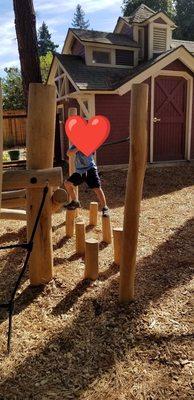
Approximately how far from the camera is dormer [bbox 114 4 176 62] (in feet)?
39.8

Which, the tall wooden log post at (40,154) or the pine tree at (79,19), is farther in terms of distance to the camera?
the pine tree at (79,19)

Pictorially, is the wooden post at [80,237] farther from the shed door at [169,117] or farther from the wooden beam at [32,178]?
the shed door at [169,117]

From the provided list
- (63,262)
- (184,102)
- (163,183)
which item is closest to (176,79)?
(184,102)

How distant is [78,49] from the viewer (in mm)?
12727

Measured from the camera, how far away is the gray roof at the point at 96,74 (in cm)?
1043

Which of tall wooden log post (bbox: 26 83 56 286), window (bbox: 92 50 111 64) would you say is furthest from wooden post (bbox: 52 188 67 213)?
window (bbox: 92 50 111 64)

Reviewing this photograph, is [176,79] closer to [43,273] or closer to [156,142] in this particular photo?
[156,142]

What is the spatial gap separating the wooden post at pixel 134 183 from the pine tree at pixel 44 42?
2211 inches

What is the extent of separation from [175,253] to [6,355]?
2.55 m

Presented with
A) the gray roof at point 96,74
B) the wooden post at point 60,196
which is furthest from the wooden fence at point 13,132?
the wooden post at point 60,196

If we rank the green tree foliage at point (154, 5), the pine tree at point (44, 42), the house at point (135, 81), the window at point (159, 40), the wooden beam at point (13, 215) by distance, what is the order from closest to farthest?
the wooden beam at point (13, 215)
the house at point (135, 81)
the window at point (159, 40)
the green tree foliage at point (154, 5)
the pine tree at point (44, 42)

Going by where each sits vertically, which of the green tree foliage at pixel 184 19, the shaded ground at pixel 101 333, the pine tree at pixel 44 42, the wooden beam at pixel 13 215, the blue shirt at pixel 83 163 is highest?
the pine tree at pixel 44 42

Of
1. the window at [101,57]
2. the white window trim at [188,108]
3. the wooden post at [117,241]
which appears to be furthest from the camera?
the window at [101,57]

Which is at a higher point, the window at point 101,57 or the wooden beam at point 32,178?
the window at point 101,57
